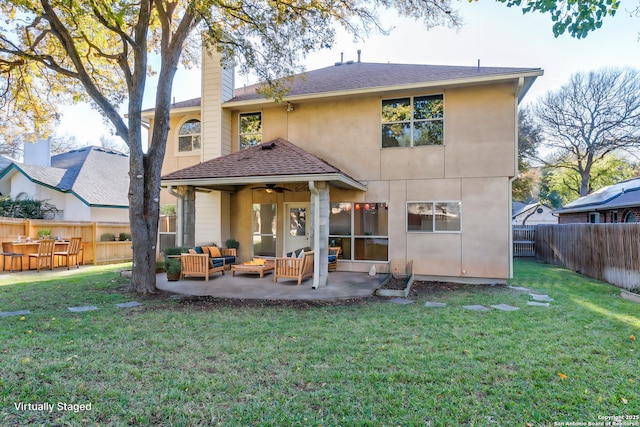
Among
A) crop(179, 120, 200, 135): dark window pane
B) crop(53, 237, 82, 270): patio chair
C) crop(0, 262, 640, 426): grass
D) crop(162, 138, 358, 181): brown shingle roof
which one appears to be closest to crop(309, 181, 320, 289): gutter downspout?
crop(162, 138, 358, 181): brown shingle roof

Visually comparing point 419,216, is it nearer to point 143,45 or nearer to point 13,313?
point 143,45

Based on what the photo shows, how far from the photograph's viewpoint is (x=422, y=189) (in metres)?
10.3

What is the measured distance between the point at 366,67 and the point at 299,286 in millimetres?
9446

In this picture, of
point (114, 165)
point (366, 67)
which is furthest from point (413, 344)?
point (114, 165)

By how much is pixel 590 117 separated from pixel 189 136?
30.7 meters

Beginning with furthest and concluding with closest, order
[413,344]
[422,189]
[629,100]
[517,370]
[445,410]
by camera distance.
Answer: [629,100]
[422,189]
[413,344]
[517,370]
[445,410]

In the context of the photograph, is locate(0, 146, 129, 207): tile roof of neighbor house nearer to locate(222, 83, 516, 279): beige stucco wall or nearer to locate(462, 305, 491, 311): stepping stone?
locate(222, 83, 516, 279): beige stucco wall

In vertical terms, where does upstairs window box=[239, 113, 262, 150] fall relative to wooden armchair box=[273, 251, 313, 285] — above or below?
above

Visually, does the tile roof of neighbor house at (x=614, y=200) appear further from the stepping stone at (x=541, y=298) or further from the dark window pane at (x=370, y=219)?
the dark window pane at (x=370, y=219)

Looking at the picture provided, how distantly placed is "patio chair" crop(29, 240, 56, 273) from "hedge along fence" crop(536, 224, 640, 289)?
58.8 feet

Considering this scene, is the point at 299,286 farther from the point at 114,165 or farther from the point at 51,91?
the point at 114,165

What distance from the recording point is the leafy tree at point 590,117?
2520 centimetres

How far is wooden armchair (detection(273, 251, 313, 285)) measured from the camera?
896 cm

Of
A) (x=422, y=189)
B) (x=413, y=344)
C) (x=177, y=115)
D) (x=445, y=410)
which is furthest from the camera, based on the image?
(x=177, y=115)
